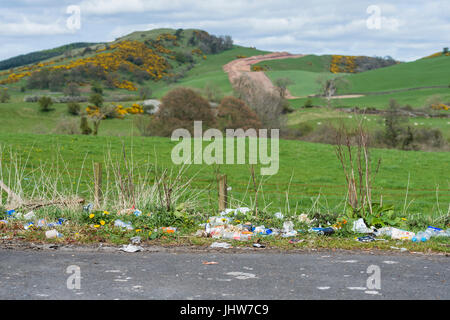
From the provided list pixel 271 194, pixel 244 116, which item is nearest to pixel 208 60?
pixel 244 116

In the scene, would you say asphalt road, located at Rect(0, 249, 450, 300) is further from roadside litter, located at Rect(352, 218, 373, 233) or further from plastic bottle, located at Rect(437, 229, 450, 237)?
plastic bottle, located at Rect(437, 229, 450, 237)

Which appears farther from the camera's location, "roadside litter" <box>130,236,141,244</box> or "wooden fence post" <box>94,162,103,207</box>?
"wooden fence post" <box>94,162,103,207</box>

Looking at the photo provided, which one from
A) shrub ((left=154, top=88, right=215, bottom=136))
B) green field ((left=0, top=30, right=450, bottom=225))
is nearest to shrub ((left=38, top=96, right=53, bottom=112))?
green field ((left=0, top=30, right=450, bottom=225))

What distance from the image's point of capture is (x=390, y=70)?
123 meters

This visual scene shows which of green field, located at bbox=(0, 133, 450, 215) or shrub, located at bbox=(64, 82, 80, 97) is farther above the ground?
shrub, located at bbox=(64, 82, 80, 97)

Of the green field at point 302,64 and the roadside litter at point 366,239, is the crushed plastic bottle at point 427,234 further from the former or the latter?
the green field at point 302,64

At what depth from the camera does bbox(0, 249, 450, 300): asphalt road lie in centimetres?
534

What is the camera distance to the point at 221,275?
19.8ft

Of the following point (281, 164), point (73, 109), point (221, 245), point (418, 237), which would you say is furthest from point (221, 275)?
point (73, 109)

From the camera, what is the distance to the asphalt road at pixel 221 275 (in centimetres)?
534

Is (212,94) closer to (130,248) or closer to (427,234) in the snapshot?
(427,234)

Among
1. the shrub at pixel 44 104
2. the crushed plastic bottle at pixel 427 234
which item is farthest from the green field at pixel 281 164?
the crushed plastic bottle at pixel 427 234

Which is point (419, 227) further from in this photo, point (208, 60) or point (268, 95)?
point (208, 60)
